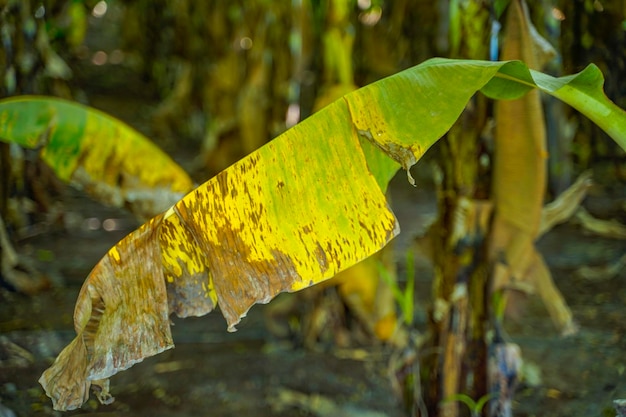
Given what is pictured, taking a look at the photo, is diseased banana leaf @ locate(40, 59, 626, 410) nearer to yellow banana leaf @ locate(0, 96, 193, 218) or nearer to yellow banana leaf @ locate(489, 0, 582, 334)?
yellow banana leaf @ locate(489, 0, 582, 334)

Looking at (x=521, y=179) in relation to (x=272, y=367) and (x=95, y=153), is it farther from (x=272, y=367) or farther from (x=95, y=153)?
(x=272, y=367)

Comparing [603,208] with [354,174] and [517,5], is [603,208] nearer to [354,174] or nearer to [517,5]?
[517,5]

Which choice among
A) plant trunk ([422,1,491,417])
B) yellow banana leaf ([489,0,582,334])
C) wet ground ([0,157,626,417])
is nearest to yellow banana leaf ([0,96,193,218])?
wet ground ([0,157,626,417])

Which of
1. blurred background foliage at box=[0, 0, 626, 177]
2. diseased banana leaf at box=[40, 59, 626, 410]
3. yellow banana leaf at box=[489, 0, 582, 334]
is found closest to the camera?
diseased banana leaf at box=[40, 59, 626, 410]

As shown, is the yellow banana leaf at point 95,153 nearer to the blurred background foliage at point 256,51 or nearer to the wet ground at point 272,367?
the wet ground at point 272,367

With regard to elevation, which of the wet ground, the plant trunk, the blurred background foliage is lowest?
the wet ground

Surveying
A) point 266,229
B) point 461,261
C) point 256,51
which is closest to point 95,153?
point 266,229

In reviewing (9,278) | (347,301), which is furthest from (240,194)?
(9,278)
